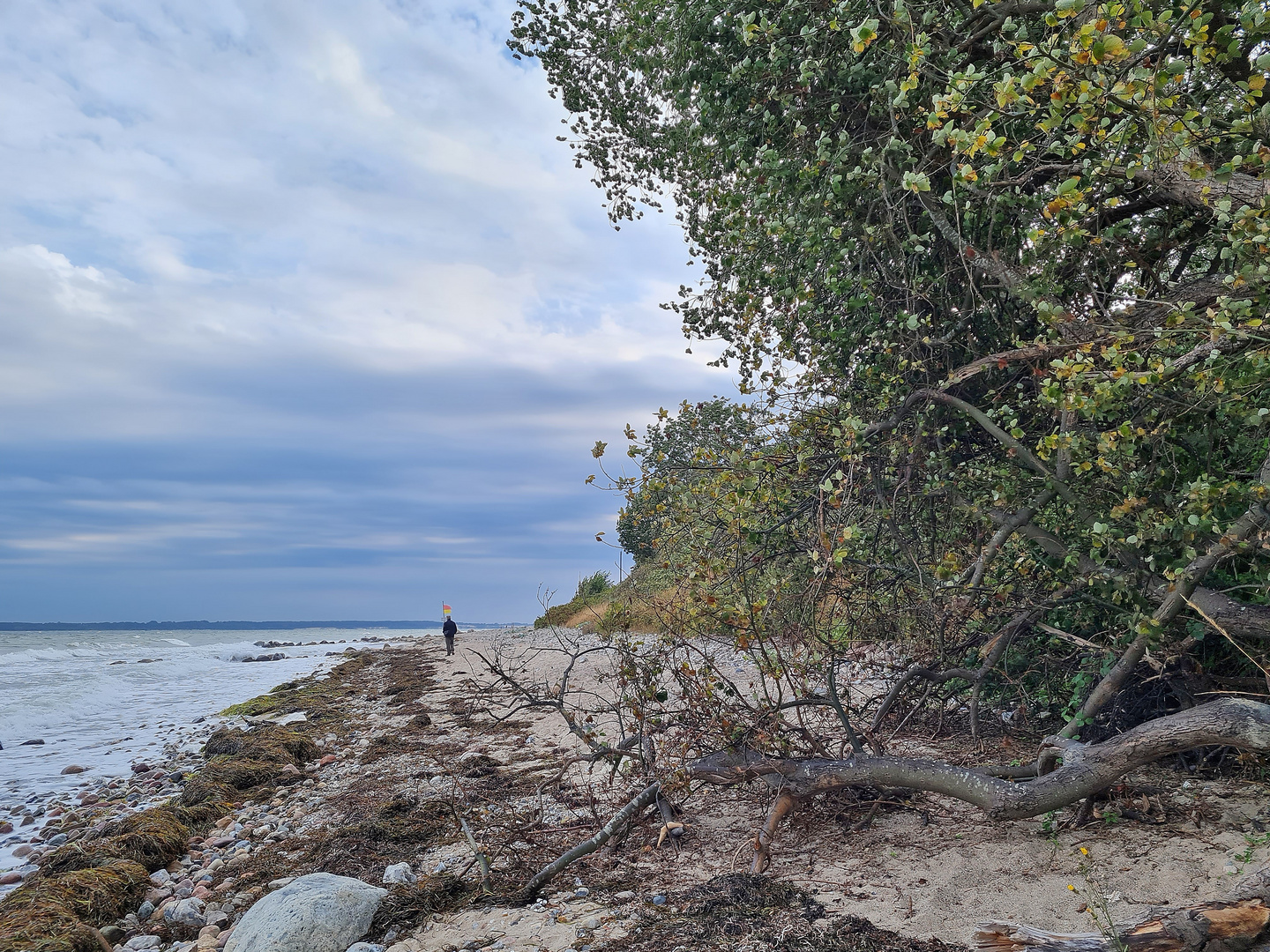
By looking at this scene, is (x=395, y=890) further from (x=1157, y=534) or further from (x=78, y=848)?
(x=1157, y=534)

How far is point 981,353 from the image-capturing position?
20.6 ft

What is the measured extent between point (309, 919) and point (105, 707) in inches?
801

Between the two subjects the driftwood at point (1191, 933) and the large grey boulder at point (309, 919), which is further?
the large grey boulder at point (309, 919)

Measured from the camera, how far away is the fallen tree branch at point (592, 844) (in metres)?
4.96

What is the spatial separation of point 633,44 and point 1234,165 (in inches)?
298

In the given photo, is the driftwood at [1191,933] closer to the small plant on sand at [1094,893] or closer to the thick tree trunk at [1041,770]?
the small plant on sand at [1094,893]

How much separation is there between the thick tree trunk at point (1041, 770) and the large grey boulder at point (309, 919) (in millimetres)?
2505

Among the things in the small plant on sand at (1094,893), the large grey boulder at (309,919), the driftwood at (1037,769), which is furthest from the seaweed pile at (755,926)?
the large grey boulder at (309,919)

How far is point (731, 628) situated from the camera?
5840 millimetres

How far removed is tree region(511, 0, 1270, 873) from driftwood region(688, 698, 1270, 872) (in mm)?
85

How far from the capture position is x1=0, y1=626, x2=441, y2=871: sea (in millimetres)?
12266

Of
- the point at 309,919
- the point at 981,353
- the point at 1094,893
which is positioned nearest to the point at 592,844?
the point at 309,919

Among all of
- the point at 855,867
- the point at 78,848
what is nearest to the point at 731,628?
the point at 855,867

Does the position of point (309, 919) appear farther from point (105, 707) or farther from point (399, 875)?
point (105, 707)
